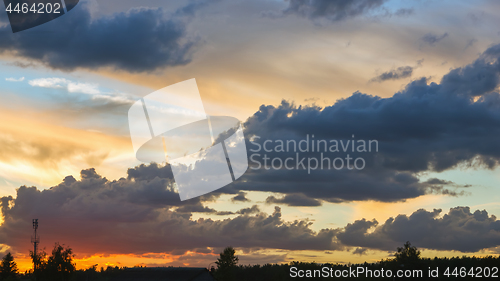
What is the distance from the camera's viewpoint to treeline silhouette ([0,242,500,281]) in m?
91.3

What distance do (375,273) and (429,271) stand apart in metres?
23.6

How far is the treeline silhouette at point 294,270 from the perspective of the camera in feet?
300

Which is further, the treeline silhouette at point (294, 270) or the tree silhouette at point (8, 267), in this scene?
the tree silhouette at point (8, 267)

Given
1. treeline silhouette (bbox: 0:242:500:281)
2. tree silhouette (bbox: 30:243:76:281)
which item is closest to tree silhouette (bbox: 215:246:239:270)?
treeline silhouette (bbox: 0:242:500:281)

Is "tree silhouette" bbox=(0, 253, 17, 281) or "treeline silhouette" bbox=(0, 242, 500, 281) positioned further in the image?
"tree silhouette" bbox=(0, 253, 17, 281)

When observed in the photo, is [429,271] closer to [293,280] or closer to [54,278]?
[293,280]

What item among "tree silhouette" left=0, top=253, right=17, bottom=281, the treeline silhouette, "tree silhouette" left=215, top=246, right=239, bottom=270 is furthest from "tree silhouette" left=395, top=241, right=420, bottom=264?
"tree silhouette" left=0, top=253, right=17, bottom=281

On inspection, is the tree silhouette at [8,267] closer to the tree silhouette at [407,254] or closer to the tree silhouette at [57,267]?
the tree silhouette at [57,267]

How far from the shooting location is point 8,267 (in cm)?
12888

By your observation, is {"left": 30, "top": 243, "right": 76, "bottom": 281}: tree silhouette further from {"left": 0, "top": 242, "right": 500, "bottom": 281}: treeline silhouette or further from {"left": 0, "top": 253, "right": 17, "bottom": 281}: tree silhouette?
{"left": 0, "top": 253, "right": 17, "bottom": 281}: tree silhouette

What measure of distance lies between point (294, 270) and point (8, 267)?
8331 cm

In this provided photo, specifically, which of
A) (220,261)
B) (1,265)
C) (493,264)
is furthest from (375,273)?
(1,265)

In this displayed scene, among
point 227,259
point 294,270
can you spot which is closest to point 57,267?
point 227,259

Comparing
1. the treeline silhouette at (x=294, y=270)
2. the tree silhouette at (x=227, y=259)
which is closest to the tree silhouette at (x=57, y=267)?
the treeline silhouette at (x=294, y=270)
